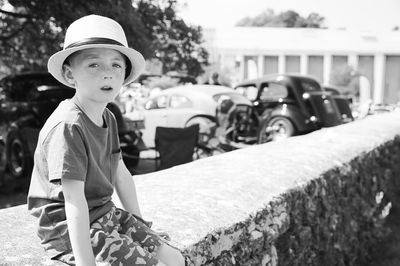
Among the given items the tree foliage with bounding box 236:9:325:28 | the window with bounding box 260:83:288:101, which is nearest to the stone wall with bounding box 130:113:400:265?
the window with bounding box 260:83:288:101

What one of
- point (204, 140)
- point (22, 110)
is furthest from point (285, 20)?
point (22, 110)

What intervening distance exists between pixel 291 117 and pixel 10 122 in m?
5.53

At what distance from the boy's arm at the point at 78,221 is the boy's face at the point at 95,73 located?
356mm

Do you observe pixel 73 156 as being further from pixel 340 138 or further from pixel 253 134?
pixel 253 134

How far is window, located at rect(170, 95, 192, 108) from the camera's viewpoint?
10.2 m

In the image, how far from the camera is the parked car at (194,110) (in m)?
9.83

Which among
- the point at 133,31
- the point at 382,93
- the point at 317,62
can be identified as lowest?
the point at 382,93

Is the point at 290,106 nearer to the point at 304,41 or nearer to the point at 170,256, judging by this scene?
the point at 170,256

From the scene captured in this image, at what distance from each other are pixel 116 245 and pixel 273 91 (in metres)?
9.48

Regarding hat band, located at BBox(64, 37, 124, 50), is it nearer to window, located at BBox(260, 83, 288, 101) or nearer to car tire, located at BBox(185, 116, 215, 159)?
car tire, located at BBox(185, 116, 215, 159)

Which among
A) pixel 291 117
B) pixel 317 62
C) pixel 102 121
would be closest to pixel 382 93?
pixel 317 62

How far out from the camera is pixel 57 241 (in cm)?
179

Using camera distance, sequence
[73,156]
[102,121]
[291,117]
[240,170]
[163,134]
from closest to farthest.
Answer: [73,156], [102,121], [240,170], [163,134], [291,117]

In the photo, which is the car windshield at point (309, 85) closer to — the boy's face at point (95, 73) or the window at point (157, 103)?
the window at point (157, 103)
